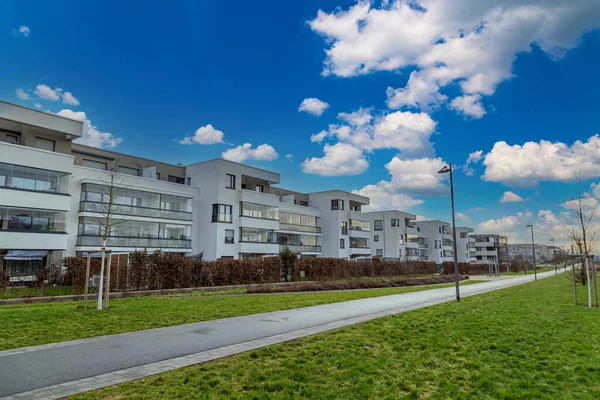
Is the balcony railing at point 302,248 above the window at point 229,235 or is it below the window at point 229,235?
below

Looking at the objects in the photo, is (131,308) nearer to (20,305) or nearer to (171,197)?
(20,305)

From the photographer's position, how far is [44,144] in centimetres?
3234

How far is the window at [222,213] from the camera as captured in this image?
40875 millimetres

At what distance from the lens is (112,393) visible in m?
5.49

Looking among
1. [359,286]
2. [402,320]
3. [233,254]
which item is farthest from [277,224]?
[402,320]

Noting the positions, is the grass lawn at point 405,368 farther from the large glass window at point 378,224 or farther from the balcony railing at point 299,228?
the large glass window at point 378,224

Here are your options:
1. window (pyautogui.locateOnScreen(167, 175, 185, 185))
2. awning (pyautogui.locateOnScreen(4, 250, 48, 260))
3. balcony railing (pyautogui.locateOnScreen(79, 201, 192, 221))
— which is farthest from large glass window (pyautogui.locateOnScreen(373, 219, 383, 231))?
awning (pyautogui.locateOnScreen(4, 250, 48, 260))

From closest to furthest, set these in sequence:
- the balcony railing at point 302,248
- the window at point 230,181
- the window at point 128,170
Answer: the window at point 128,170, the window at point 230,181, the balcony railing at point 302,248

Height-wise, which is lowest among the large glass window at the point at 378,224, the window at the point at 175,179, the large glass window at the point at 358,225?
the large glass window at the point at 358,225

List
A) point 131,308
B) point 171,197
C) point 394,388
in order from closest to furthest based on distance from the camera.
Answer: point 394,388 → point 131,308 → point 171,197

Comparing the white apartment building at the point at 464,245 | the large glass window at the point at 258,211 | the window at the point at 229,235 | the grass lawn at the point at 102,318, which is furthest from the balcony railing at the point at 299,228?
the white apartment building at the point at 464,245

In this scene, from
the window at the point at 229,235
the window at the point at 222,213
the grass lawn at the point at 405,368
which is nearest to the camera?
the grass lawn at the point at 405,368

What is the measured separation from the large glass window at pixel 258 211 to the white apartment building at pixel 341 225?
47.7ft

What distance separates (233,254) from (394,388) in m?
37.1
